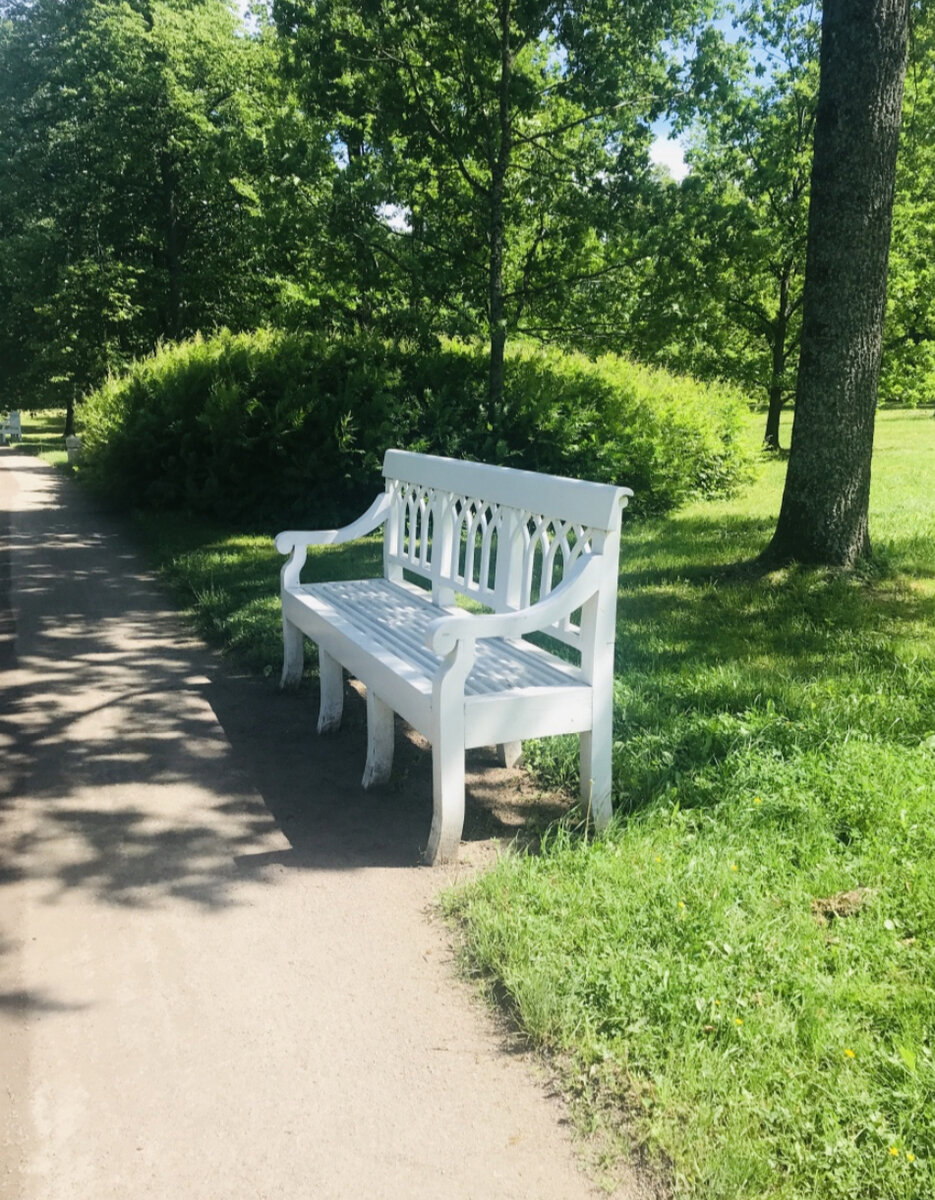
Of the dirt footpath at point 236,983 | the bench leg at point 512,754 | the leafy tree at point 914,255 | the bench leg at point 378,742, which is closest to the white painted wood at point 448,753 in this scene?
the dirt footpath at point 236,983

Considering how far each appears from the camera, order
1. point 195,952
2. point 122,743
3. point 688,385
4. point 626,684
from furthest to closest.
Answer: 1. point 688,385
2. point 626,684
3. point 122,743
4. point 195,952

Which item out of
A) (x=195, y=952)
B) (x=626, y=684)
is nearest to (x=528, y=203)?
(x=626, y=684)

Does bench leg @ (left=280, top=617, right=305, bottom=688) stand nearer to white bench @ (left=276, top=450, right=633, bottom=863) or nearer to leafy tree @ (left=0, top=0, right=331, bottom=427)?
white bench @ (left=276, top=450, right=633, bottom=863)

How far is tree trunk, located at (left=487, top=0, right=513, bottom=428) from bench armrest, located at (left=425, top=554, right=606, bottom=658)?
8279mm

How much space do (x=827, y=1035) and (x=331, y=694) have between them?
3.22 metres

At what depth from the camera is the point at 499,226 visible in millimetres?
11914

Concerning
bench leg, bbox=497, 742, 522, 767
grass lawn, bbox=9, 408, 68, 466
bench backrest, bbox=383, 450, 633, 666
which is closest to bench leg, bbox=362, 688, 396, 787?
bench leg, bbox=497, 742, 522, 767

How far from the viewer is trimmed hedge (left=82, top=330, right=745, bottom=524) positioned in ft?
38.9

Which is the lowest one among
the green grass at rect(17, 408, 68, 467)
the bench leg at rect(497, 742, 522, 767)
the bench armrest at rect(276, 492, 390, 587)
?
the bench leg at rect(497, 742, 522, 767)

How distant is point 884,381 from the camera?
71.7ft

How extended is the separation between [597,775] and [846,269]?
4.55 m

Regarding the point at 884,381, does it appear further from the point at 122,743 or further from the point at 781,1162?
the point at 781,1162

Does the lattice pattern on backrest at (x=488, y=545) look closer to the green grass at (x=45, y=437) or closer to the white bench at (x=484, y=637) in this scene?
the white bench at (x=484, y=637)

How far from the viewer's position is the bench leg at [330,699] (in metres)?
5.49
